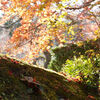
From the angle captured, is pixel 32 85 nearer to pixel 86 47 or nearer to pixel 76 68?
pixel 76 68

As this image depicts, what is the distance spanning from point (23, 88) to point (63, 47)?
33.0ft

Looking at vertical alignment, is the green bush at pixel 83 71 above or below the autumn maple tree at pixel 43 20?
below

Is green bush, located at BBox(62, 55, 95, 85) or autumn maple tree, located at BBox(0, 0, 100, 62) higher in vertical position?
autumn maple tree, located at BBox(0, 0, 100, 62)

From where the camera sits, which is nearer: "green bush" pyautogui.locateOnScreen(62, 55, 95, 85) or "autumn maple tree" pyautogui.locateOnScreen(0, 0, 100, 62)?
"autumn maple tree" pyautogui.locateOnScreen(0, 0, 100, 62)

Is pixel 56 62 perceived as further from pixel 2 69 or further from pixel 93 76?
pixel 2 69

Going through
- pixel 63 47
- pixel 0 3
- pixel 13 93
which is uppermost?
pixel 0 3

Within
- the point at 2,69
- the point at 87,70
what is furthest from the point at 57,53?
the point at 2,69

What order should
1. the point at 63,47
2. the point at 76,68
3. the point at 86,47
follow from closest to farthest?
the point at 76,68 → the point at 86,47 → the point at 63,47

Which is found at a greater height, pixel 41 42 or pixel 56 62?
pixel 41 42

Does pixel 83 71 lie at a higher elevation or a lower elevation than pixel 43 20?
lower

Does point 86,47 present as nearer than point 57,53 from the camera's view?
Yes

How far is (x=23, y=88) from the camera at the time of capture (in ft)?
10.8

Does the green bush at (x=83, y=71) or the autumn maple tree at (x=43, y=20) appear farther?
the green bush at (x=83, y=71)

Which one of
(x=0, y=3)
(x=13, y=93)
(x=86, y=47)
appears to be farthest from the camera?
(x=86, y=47)
